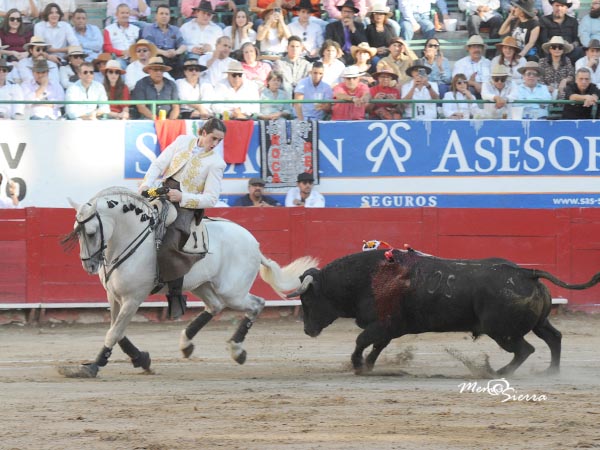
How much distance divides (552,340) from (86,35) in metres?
8.50

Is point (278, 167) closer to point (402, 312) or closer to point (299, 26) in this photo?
point (299, 26)

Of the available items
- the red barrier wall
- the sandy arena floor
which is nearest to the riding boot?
the sandy arena floor

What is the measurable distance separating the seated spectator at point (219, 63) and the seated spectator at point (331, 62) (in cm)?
120

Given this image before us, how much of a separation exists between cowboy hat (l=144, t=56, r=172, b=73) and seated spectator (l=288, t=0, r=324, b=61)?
1.94 m

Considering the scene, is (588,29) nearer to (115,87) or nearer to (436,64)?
(436,64)

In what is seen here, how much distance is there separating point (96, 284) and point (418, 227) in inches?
156

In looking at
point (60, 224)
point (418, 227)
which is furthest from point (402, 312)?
point (60, 224)

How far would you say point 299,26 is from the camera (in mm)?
15680

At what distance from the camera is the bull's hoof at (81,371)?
914cm

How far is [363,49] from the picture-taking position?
15148 millimetres

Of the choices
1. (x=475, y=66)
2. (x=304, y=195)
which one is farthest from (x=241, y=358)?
(x=475, y=66)

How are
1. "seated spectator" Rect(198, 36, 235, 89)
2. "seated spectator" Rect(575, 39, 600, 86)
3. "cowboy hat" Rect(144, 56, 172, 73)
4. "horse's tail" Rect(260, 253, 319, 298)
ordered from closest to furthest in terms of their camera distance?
"horse's tail" Rect(260, 253, 319, 298) < "cowboy hat" Rect(144, 56, 172, 73) < "seated spectator" Rect(198, 36, 235, 89) < "seated spectator" Rect(575, 39, 600, 86)

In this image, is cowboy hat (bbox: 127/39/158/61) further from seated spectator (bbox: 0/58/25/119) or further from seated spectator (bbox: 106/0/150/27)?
seated spectator (bbox: 0/58/25/119)

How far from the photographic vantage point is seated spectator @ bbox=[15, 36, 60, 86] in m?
14.7
